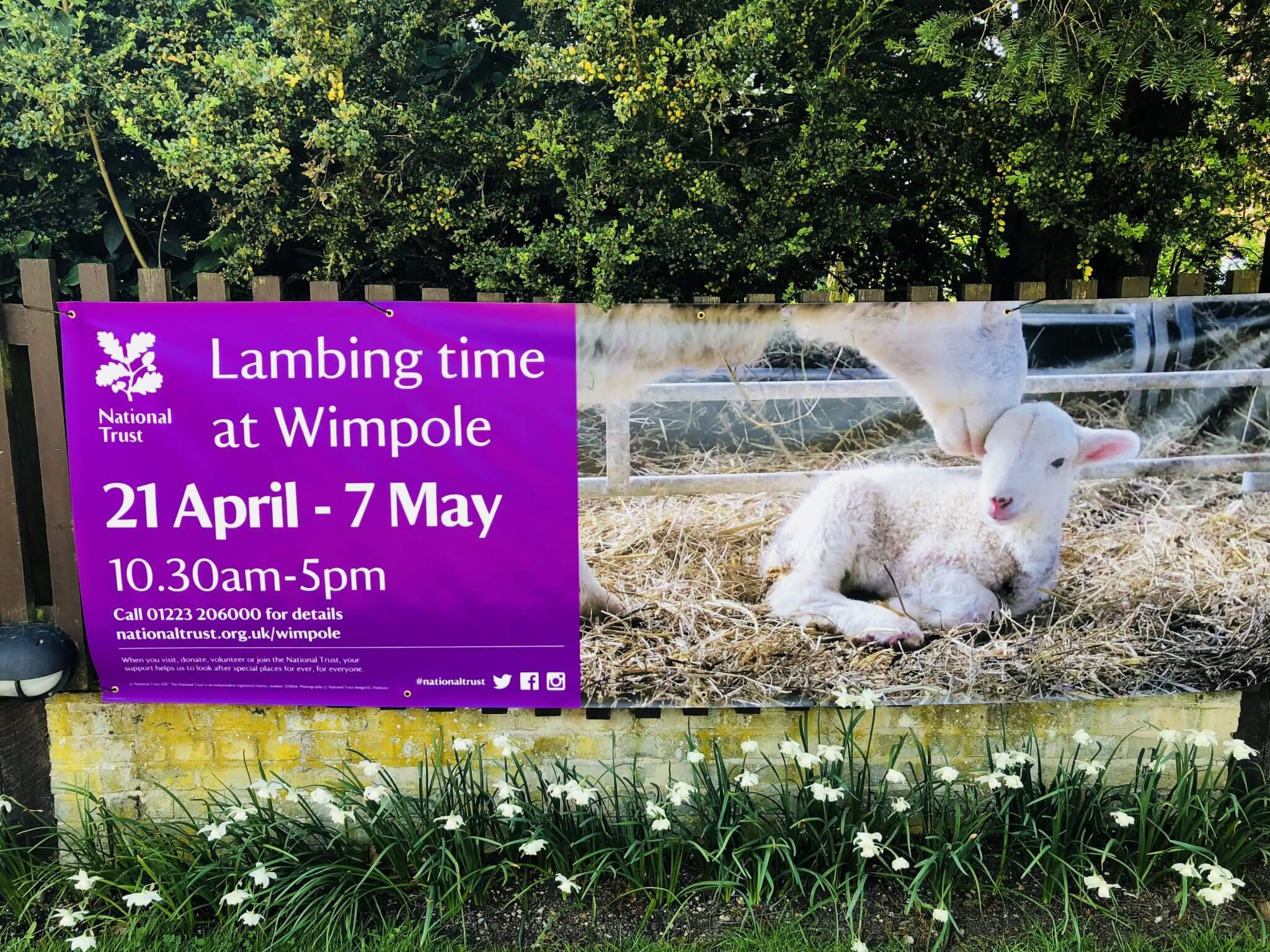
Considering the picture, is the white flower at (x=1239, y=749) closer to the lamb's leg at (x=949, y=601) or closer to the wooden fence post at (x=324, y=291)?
the lamb's leg at (x=949, y=601)

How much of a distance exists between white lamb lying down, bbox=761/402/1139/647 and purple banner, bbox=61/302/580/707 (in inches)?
Result: 34.5

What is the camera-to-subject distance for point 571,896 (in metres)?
3.17

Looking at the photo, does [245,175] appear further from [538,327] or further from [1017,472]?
[1017,472]

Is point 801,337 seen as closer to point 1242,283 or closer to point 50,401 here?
point 1242,283

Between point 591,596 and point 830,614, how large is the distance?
2.91 feet

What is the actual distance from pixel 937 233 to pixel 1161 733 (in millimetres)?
2117

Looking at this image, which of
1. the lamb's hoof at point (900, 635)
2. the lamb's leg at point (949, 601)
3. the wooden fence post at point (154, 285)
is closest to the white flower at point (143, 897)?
the wooden fence post at point (154, 285)

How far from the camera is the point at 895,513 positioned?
3.34 metres

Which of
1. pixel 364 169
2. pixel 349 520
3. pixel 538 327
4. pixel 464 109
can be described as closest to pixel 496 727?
pixel 349 520

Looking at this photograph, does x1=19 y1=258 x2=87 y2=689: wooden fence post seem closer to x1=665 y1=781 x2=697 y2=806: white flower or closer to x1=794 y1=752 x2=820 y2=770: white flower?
x1=665 y1=781 x2=697 y2=806: white flower

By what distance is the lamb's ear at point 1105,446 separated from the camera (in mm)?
3260

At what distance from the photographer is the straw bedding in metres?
3.28

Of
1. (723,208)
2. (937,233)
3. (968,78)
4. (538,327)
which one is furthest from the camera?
(937,233)

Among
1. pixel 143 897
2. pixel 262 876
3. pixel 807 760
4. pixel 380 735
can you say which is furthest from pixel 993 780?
pixel 143 897
